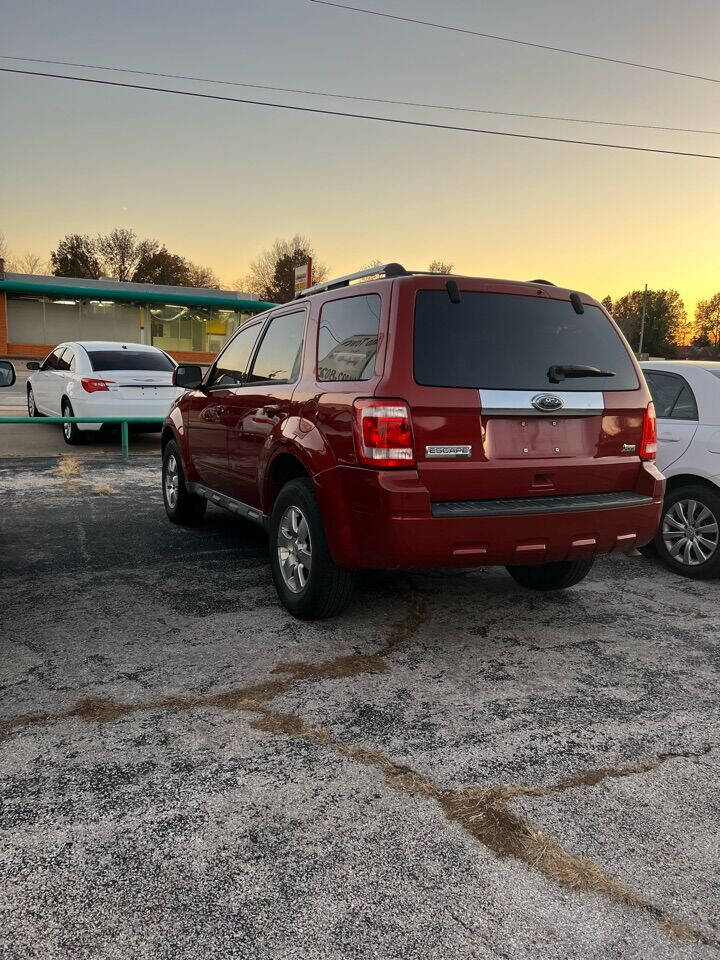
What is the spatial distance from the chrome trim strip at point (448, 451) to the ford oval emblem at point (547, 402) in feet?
1.52

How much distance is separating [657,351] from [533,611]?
110m

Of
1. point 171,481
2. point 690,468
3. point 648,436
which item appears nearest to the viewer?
point 648,436

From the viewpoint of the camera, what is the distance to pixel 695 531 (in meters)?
5.66

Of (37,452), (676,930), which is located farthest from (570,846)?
(37,452)

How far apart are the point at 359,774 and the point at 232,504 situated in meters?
3.26

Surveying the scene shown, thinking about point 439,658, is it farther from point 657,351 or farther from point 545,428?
point 657,351

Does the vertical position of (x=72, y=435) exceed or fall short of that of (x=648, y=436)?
it falls short

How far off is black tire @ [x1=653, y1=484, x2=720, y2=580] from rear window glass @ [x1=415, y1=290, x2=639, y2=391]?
5.53 ft

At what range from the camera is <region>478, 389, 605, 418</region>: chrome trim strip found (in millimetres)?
3895

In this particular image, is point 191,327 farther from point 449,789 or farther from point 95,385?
point 449,789

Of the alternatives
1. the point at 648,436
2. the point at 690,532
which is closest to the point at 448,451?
the point at 648,436

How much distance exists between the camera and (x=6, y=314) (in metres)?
42.0

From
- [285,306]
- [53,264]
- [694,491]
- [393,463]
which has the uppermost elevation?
[53,264]

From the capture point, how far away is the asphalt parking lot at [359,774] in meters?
2.10
